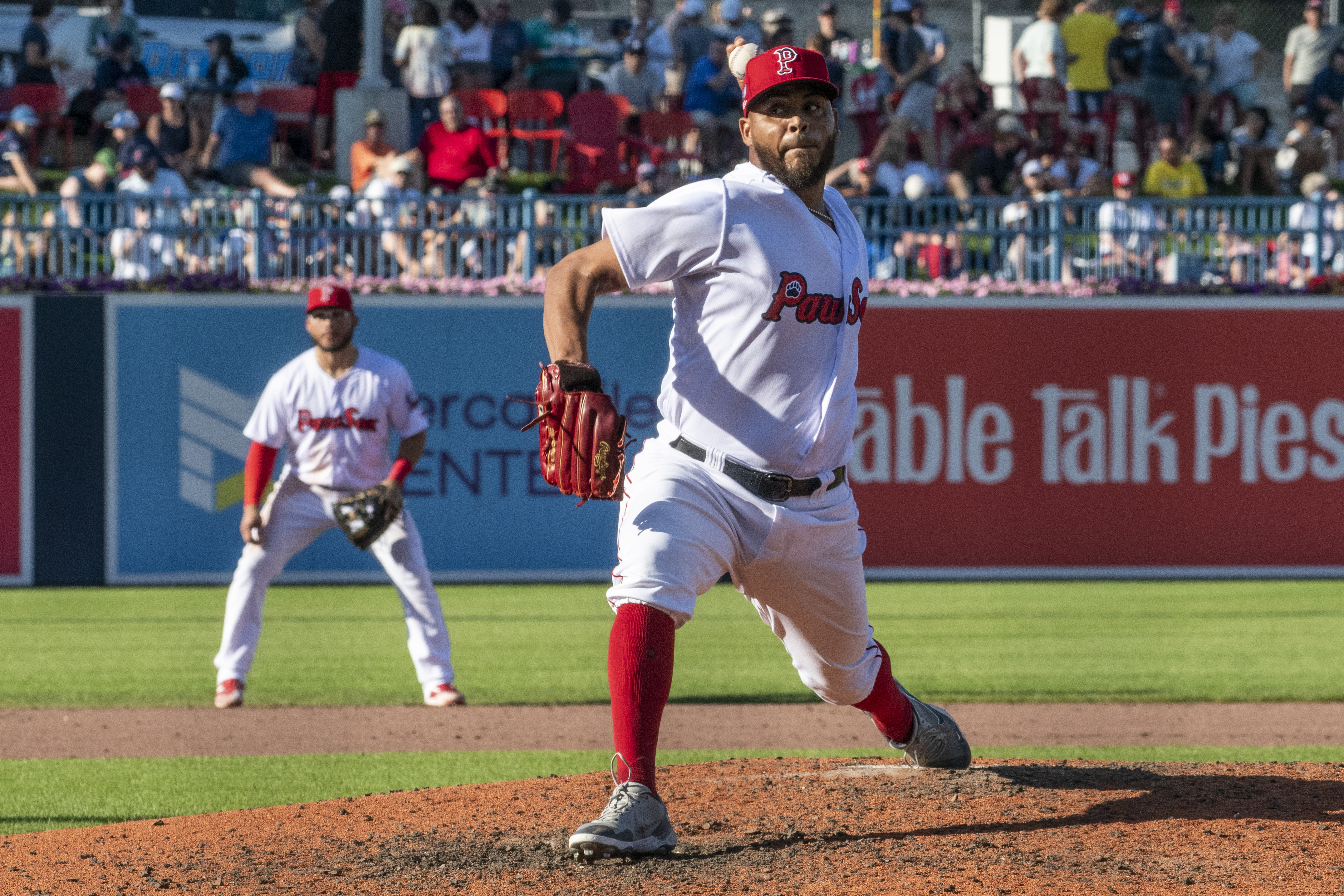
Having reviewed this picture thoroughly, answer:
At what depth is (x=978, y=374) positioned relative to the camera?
42.6 ft

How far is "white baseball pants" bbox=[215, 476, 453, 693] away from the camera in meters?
7.48

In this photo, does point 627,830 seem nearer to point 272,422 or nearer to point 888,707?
point 888,707

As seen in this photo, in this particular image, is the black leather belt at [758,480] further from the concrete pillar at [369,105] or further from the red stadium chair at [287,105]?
the red stadium chair at [287,105]

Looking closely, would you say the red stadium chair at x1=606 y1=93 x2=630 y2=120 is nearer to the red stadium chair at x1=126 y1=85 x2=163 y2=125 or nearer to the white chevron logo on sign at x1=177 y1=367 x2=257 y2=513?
the red stadium chair at x1=126 y1=85 x2=163 y2=125

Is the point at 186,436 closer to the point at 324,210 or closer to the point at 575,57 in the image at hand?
the point at 324,210

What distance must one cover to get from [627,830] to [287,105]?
14600 mm

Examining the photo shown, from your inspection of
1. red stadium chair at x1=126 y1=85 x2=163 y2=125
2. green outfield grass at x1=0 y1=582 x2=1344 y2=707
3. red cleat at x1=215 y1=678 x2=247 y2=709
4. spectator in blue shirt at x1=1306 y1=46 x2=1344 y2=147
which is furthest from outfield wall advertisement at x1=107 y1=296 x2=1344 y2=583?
spectator in blue shirt at x1=1306 y1=46 x2=1344 y2=147

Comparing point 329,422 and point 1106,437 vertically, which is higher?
point 329,422

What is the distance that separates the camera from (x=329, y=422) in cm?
784

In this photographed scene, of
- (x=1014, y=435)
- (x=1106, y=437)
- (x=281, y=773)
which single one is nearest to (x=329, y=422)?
(x=281, y=773)

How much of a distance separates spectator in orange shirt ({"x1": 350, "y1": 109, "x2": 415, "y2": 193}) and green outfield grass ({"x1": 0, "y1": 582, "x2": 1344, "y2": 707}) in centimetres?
419

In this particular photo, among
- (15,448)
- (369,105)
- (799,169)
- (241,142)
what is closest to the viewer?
(799,169)

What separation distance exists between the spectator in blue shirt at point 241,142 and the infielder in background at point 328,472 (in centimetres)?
798

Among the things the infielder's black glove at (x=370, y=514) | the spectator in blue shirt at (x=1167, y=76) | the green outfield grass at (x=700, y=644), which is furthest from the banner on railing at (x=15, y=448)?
the spectator in blue shirt at (x=1167, y=76)
